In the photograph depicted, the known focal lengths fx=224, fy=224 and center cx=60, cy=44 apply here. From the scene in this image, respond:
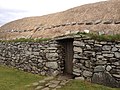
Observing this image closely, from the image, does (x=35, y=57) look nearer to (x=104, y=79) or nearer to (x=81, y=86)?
(x=81, y=86)

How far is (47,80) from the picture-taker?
10.5 m

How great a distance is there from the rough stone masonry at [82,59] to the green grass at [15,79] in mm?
559

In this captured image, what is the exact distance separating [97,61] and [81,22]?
3.09 m

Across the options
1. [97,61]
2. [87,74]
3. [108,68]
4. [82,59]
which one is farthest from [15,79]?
[108,68]

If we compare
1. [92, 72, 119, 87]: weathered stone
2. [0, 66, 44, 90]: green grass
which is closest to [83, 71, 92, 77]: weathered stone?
[92, 72, 119, 87]: weathered stone

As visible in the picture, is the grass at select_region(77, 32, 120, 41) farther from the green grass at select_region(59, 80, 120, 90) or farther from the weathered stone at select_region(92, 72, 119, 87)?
the green grass at select_region(59, 80, 120, 90)

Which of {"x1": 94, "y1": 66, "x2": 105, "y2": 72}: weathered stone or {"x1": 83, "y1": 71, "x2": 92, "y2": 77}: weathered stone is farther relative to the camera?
{"x1": 83, "y1": 71, "x2": 92, "y2": 77}: weathered stone

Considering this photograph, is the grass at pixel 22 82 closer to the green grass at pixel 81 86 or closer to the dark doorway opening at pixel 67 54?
the green grass at pixel 81 86

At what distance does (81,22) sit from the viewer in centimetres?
1190

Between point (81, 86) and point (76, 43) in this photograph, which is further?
point (76, 43)

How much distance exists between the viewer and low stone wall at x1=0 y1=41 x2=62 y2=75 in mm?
11294

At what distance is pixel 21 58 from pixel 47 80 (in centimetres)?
375

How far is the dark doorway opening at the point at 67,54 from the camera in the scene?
11.2 metres

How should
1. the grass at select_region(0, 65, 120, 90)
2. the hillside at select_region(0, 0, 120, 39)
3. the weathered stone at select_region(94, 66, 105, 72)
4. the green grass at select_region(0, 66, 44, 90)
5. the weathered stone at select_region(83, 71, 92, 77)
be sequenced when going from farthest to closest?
1. the hillside at select_region(0, 0, 120, 39)
2. the green grass at select_region(0, 66, 44, 90)
3. the weathered stone at select_region(83, 71, 92, 77)
4. the weathered stone at select_region(94, 66, 105, 72)
5. the grass at select_region(0, 65, 120, 90)
